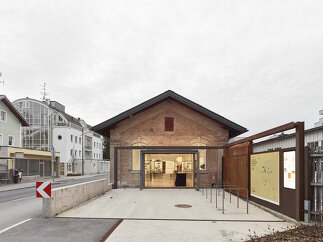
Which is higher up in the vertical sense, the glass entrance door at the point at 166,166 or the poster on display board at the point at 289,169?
the poster on display board at the point at 289,169

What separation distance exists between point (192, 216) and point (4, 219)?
6.65 metres

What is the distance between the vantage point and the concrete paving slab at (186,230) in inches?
281

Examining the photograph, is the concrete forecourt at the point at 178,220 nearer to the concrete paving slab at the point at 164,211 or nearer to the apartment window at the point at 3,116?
the concrete paving slab at the point at 164,211

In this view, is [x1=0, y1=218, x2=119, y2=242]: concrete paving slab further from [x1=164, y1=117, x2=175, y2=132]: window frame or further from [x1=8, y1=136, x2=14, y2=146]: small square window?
[x1=8, y1=136, x2=14, y2=146]: small square window

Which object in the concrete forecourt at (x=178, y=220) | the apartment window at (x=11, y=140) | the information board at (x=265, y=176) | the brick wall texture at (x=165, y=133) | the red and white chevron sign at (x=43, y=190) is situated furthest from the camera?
the apartment window at (x=11, y=140)

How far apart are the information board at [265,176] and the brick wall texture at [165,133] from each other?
7.53m

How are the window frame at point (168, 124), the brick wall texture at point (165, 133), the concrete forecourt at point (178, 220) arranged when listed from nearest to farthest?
the concrete forecourt at point (178, 220), the brick wall texture at point (165, 133), the window frame at point (168, 124)

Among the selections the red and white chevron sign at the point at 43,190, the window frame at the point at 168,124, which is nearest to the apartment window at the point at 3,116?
the window frame at the point at 168,124

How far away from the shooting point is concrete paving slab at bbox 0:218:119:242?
721 centimetres

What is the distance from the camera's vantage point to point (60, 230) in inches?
313

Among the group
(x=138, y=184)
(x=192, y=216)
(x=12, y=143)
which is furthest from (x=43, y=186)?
(x=12, y=143)

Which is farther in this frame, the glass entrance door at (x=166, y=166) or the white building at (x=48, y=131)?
the white building at (x=48, y=131)

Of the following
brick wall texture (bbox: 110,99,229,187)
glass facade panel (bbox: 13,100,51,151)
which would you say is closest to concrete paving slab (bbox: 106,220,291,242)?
brick wall texture (bbox: 110,99,229,187)

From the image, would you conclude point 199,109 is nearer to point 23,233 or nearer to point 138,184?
point 138,184
